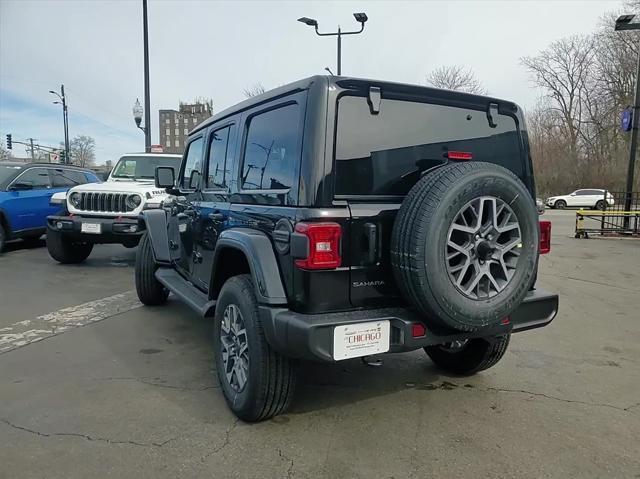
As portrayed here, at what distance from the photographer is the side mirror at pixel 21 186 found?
9758 mm

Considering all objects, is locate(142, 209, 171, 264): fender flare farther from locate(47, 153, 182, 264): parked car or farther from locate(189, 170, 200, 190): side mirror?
locate(47, 153, 182, 264): parked car

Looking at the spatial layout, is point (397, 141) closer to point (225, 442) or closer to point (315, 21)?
point (225, 442)

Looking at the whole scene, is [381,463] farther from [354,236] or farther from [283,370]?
[354,236]

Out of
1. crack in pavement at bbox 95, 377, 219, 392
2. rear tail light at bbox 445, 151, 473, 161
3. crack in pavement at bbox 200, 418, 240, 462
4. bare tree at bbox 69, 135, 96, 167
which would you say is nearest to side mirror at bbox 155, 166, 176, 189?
crack in pavement at bbox 95, 377, 219, 392

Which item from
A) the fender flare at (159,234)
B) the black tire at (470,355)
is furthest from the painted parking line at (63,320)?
the black tire at (470,355)

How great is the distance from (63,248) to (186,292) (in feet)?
17.8

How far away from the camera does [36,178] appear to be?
1035 cm

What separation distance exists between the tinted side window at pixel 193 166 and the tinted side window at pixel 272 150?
47.2 inches

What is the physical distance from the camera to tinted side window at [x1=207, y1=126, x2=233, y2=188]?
3769 mm

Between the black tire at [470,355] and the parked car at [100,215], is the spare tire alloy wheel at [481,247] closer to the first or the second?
the black tire at [470,355]

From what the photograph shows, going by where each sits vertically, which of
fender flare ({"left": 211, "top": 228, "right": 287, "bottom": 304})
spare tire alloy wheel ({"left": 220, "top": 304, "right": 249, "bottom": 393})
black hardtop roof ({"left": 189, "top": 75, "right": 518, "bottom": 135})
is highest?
black hardtop roof ({"left": 189, "top": 75, "right": 518, "bottom": 135})

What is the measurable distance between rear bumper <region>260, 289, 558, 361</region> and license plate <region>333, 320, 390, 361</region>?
3 centimetres

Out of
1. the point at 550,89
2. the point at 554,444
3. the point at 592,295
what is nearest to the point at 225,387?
the point at 554,444

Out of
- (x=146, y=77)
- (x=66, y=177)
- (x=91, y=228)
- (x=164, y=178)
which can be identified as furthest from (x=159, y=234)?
(x=146, y=77)
